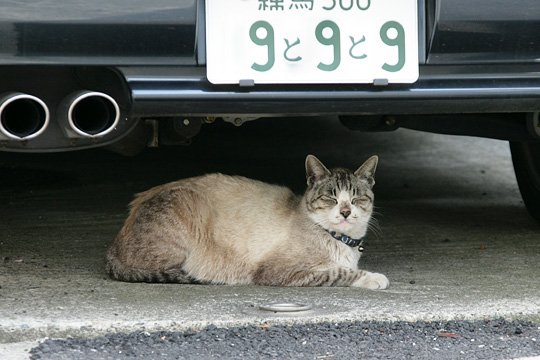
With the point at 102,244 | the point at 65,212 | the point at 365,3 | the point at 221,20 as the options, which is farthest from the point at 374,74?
the point at 65,212

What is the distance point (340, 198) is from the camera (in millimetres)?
4242

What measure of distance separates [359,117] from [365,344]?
3.90ft

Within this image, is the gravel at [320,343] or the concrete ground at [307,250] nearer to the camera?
the gravel at [320,343]

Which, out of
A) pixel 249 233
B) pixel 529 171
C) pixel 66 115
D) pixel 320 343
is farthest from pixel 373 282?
pixel 66 115

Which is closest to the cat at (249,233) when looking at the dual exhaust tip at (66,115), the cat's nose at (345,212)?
the cat's nose at (345,212)

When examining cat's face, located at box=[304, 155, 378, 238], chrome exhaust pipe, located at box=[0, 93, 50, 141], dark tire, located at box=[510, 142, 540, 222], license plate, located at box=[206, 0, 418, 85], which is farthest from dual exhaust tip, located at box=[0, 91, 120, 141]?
dark tire, located at box=[510, 142, 540, 222]

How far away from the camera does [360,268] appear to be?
4.33 metres

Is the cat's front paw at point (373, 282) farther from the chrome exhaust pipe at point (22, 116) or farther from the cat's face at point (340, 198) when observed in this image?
the chrome exhaust pipe at point (22, 116)

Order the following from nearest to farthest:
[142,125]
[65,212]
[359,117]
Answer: [142,125]
[359,117]
[65,212]

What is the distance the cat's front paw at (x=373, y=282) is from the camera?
3953 mm

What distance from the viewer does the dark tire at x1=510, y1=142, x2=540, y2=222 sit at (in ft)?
15.5

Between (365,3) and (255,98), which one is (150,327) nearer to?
(255,98)

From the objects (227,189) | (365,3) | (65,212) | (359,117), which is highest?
(365,3)

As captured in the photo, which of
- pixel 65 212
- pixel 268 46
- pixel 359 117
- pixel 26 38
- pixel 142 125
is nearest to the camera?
pixel 26 38
